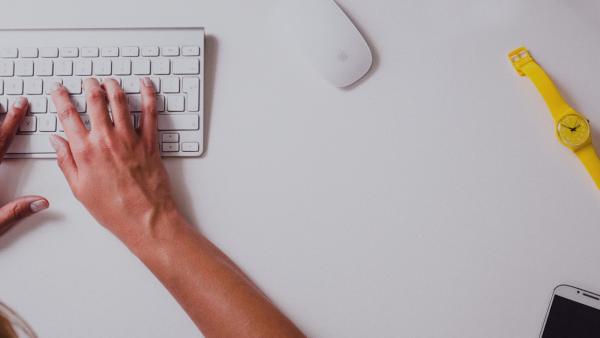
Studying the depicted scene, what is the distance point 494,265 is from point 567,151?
20 cm

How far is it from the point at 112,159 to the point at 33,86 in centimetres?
15

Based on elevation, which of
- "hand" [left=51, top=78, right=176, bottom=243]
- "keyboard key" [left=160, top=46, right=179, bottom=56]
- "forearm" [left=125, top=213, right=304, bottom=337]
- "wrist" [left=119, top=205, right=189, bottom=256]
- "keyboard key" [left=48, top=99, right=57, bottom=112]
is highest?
"keyboard key" [left=160, top=46, right=179, bottom=56]

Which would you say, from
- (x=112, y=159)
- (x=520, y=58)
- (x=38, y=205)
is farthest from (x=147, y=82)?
(x=520, y=58)

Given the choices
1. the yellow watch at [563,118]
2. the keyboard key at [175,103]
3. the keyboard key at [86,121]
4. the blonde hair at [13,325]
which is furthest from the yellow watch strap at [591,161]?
the blonde hair at [13,325]

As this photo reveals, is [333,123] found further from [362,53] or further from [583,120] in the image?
[583,120]

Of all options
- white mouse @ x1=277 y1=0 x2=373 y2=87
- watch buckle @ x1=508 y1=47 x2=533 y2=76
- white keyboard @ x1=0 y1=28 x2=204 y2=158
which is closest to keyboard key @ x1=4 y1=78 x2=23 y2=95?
white keyboard @ x1=0 y1=28 x2=204 y2=158

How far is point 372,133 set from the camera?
69cm

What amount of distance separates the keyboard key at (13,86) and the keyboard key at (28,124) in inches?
1.5

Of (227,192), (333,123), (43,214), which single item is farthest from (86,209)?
(333,123)

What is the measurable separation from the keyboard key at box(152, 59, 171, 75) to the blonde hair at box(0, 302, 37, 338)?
380 millimetres

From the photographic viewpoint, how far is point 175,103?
0.66 metres

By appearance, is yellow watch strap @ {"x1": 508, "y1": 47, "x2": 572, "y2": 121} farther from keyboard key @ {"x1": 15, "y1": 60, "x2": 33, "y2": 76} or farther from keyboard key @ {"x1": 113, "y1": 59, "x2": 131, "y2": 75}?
keyboard key @ {"x1": 15, "y1": 60, "x2": 33, "y2": 76}

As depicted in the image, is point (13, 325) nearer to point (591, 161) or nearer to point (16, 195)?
point (16, 195)

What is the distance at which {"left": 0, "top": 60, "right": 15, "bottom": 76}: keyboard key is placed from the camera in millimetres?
652
